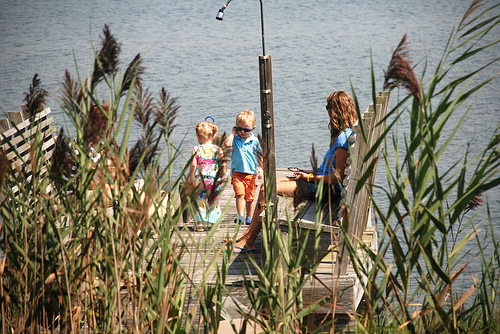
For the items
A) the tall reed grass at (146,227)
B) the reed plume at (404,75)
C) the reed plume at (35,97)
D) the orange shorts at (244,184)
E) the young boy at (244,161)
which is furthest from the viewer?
the orange shorts at (244,184)

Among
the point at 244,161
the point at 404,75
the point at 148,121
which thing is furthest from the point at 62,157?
the point at 244,161

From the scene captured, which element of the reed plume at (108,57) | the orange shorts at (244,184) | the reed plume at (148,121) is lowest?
the orange shorts at (244,184)

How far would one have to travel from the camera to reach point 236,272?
13.0 ft

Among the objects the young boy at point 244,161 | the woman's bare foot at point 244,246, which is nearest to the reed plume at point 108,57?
the woman's bare foot at point 244,246

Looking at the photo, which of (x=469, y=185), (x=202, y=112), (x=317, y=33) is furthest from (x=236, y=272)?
(x=317, y=33)

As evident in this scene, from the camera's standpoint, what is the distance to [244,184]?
4695 millimetres

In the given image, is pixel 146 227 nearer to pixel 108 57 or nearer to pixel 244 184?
pixel 108 57

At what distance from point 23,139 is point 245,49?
56.7 ft

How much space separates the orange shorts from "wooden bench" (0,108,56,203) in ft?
4.84

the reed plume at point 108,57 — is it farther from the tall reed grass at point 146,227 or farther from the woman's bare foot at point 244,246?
the woman's bare foot at point 244,246

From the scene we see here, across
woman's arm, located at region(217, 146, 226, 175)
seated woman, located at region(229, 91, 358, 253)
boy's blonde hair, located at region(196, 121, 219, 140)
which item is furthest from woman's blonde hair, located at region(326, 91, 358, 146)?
woman's arm, located at region(217, 146, 226, 175)

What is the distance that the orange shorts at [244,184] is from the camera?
4668 millimetres

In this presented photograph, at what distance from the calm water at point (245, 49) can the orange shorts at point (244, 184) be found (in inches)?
214

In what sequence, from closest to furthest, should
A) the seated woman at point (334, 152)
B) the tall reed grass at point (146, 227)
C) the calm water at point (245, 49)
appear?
the tall reed grass at point (146, 227) < the seated woman at point (334, 152) < the calm water at point (245, 49)
